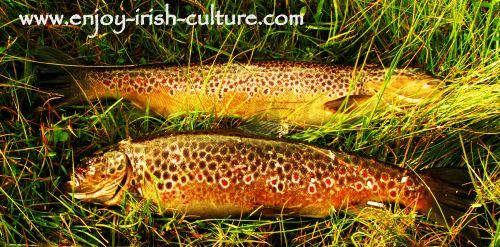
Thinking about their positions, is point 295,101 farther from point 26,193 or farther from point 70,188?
point 26,193

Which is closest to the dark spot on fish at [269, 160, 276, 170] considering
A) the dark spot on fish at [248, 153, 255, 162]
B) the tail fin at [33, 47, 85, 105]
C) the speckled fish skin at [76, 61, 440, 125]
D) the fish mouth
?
the dark spot on fish at [248, 153, 255, 162]

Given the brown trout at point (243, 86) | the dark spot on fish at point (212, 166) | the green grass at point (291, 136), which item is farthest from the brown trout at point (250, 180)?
the brown trout at point (243, 86)

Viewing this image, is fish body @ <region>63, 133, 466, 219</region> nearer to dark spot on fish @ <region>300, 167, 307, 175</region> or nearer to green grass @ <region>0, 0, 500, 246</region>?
dark spot on fish @ <region>300, 167, 307, 175</region>

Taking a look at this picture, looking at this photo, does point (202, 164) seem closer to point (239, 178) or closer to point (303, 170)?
point (239, 178)

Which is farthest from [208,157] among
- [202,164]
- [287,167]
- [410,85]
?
[410,85]

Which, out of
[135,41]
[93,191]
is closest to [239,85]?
[135,41]

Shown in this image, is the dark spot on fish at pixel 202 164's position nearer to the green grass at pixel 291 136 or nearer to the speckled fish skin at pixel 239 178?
the speckled fish skin at pixel 239 178
